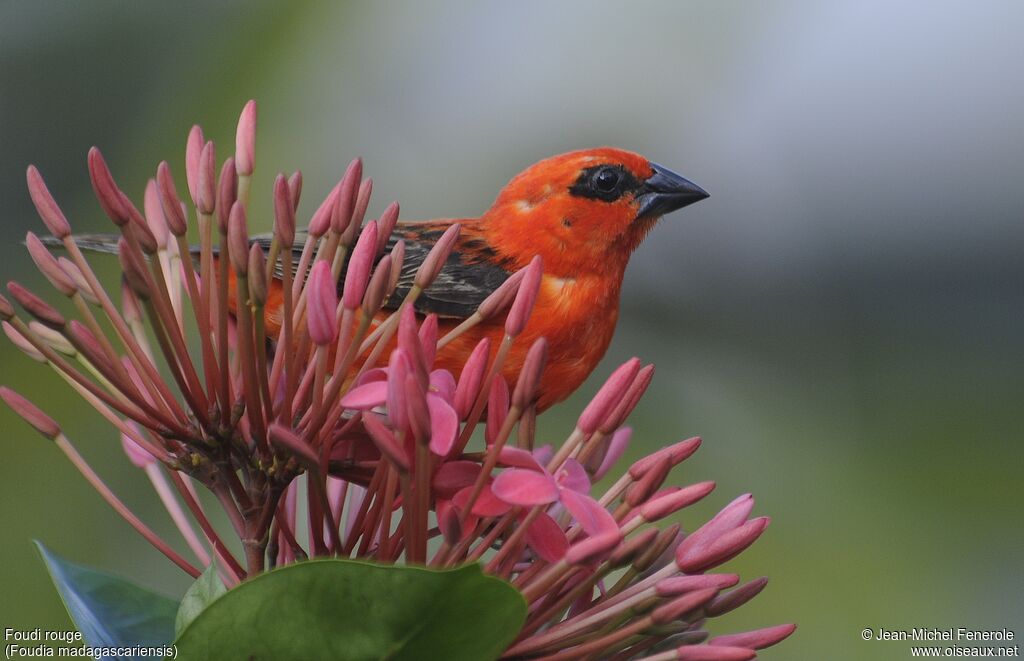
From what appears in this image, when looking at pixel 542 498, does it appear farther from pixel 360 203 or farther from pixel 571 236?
pixel 571 236

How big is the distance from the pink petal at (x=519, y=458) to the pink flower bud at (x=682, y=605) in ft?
0.96

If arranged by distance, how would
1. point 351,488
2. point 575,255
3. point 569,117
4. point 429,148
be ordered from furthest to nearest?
1. point 569,117
2. point 429,148
3. point 575,255
4. point 351,488

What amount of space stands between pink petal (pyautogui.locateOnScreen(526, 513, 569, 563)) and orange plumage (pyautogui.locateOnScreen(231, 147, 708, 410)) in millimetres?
1661

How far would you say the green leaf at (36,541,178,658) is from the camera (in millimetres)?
1916

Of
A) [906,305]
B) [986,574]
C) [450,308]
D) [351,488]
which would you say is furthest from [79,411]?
[906,305]

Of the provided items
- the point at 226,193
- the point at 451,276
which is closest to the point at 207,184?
the point at 226,193

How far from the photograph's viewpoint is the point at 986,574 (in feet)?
15.7

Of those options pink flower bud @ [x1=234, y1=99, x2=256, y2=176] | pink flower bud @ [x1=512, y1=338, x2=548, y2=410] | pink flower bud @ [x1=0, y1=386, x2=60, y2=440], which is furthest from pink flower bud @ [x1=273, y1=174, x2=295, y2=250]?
pink flower bud @ [x1=0, y1=386, x2=60, y2=440]

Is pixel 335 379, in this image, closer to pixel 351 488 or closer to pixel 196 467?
pixel 196 467

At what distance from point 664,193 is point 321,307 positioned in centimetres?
205

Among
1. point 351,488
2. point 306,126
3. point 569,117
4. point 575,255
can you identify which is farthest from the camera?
point 569,117

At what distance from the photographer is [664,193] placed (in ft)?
12.0

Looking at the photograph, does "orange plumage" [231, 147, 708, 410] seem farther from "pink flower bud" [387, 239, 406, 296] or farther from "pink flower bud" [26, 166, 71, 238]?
"pink flower bud" [26, 166, 71, 238]

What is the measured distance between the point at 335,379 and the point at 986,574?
12.7 ft
